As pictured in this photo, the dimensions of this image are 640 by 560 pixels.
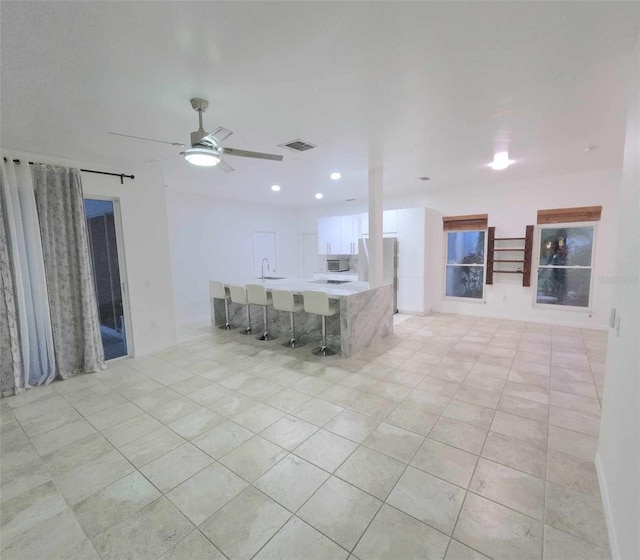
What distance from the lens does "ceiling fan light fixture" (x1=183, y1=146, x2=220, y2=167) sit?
2.49m

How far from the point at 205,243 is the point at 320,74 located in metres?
5.48

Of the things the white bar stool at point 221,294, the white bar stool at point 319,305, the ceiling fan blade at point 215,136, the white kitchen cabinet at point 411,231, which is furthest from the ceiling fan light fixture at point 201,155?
the white kitchen cabinet at point 411,231

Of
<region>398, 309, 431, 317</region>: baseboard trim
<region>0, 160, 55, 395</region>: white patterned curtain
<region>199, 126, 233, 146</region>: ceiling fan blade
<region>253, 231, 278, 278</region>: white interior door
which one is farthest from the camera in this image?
<region>253, 231, 278, 278</region>: white interior door

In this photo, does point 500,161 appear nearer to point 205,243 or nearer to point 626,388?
point 626,388

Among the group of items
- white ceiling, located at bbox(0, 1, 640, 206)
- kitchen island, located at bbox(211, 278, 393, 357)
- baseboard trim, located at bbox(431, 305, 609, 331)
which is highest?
white ceiling, located at bbox(0, 1, 640, 206)

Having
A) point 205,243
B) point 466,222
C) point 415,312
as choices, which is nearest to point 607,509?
point 415,312

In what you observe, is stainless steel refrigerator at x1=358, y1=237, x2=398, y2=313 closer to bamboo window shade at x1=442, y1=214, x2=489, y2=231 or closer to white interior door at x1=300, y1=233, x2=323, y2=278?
bamboo window shade at x1=442, y1=214, x2=489, y2=231

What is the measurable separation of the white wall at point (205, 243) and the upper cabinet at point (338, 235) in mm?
1542

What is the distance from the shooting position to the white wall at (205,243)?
21.2 ft

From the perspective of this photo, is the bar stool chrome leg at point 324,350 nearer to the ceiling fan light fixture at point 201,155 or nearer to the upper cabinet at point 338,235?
the ceiling fan light fixture at point 201,155

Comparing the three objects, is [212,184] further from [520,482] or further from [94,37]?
[520,482]

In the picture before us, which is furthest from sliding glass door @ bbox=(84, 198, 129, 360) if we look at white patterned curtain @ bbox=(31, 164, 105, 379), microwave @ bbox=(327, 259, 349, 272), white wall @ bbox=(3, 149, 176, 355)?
microwave @ bbox=(327, 259, 349, 272)

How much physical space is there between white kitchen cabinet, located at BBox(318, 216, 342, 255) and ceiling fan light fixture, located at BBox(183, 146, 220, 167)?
→ 525 centimetres

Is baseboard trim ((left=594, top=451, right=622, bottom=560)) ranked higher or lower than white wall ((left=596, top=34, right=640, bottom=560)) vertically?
lower
